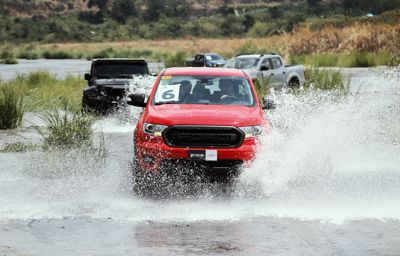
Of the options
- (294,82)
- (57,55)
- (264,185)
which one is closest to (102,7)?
(57,55)

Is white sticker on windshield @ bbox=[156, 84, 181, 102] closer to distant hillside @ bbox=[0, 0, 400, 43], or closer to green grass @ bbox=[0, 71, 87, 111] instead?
green grass @ bbox=[0, 71, 87, 111]

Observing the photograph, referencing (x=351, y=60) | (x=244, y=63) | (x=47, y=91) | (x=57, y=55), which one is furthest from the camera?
(x=57, y=55)

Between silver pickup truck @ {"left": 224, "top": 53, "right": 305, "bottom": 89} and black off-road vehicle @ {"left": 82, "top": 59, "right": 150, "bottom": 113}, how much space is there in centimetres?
633

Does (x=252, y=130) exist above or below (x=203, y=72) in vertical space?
below

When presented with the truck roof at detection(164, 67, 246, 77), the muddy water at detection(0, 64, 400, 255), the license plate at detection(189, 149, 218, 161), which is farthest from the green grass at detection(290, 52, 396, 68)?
the license plate at detection(189, 149, 218, 161)

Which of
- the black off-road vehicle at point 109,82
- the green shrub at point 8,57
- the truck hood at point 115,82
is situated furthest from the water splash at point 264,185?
the green shrub at point 8,57

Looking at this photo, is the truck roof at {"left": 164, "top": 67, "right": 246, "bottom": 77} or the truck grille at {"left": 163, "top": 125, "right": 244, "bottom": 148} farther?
the truck roof at {"left": 164, "top": 67, "right": 246, "bottom": 77}

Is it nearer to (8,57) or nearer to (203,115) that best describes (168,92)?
(203,115)

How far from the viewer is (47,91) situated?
103ft

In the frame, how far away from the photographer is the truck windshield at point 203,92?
43.8ft

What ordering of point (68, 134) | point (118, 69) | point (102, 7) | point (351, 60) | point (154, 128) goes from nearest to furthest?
point (154, 128) → point (68, 134) → point (118, 69) → point (351, 60) → point (102, 7)

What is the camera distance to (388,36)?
58.3 m

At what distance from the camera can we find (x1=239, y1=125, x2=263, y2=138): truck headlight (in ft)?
40.3

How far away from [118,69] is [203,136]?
43.0 ft
